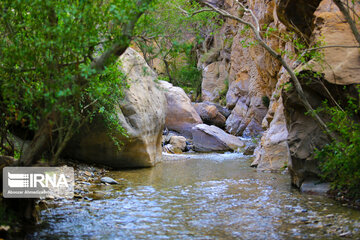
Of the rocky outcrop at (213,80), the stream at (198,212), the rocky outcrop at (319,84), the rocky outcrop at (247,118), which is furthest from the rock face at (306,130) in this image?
the rocky outcrop at (213,80)

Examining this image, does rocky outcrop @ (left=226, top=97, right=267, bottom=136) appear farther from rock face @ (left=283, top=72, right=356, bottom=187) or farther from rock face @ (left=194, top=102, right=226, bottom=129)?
rock face @ (left=283, top=72, right=356, bottom=187)

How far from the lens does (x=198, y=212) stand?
713 cm

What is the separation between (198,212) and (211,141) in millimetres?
13149

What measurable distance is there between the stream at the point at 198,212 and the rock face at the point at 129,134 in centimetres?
183

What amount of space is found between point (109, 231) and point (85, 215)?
3.63 ft

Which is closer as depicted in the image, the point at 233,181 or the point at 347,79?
the point at 347,79

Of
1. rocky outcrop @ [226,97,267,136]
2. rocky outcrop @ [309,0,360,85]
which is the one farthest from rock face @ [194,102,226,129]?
rocky outcrop @ [309,0,360,85]

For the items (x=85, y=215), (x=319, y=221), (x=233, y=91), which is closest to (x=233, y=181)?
(x=319, y=221)

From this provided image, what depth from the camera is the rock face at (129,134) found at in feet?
39.5

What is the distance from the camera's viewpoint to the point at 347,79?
764 centimetres

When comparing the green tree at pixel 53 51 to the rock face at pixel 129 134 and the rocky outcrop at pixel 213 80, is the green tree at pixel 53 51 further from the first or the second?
the rocky outcrop at pixel 213 80

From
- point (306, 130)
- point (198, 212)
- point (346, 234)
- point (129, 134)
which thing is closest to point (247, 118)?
point (129, 134)

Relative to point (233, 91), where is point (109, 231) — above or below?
below

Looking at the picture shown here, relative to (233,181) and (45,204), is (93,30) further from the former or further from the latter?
(233,181)
